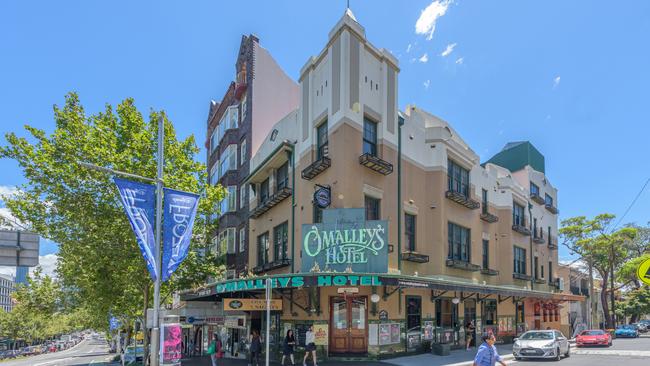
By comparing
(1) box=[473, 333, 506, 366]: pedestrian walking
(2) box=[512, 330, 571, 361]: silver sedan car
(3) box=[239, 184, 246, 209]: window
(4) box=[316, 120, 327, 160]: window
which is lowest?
(2) box=[512, 330, 571, 361]: silver sedan car

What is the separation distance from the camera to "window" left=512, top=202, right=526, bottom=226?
3662 cm

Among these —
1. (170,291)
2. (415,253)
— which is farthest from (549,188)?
(170,291)

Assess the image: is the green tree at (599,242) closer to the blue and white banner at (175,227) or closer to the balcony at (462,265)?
the balcony at (462,265)

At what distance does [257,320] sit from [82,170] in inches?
465

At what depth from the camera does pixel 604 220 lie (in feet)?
180

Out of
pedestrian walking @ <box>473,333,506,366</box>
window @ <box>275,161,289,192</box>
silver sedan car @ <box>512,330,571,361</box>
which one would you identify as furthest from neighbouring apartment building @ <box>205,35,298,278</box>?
pedestrian walking @ <box>473,333,506,366</box>

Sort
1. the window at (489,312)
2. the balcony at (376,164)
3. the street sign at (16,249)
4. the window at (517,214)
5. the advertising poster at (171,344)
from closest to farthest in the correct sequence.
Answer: the advertising poster at (171,344) → the street sign at (16,249) → the balcony at (376,164) → the window at (489,312) → the window at (517,214)

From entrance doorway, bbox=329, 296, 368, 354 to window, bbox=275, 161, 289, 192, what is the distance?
7.75 m

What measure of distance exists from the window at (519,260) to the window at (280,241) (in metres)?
18.9

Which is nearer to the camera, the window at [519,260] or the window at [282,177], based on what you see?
the window at [282,177]

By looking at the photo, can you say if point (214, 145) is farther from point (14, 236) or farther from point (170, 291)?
point (14, 236)

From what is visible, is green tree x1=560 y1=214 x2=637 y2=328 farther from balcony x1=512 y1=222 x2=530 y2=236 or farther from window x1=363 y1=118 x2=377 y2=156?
window x1=363 y1=118 x2=377 y2=156

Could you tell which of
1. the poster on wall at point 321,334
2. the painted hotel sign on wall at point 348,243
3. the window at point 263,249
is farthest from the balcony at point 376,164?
the window at point 263,249

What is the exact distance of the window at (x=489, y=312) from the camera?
30.2m
